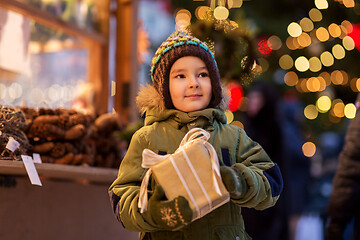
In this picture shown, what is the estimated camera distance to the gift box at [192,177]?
5.96ft

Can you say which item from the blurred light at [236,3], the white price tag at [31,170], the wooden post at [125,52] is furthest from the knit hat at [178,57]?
the blurred light at [236,3]

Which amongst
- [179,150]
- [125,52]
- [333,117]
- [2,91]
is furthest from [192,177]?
[333,117]

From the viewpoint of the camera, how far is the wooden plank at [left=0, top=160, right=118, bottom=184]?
249cm

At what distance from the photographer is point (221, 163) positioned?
1.91 meters

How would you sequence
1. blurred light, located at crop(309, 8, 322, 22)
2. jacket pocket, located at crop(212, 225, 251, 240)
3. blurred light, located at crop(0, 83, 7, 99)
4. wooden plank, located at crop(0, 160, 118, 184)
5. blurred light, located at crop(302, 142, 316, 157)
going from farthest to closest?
blurred light, located at crop(302, 142, 316, 157), blurred light, located at crop(309, 8, 322, 22), blurred light, located at crop(0, 83, 7, 99), wooden plank, located at crop(0, 160, 118, 184), jacket pocket, located at crop(212, 225, 251, 240)

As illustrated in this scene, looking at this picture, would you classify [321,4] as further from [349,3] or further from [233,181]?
[233,181]

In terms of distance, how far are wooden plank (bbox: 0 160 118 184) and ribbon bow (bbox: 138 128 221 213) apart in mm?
887

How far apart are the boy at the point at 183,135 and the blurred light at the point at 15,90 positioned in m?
1.60

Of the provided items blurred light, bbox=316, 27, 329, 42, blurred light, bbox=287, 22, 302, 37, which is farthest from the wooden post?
blurred light, bbox=316, 27, 329, 42

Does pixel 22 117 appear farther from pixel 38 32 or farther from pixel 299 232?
pixel 299 232

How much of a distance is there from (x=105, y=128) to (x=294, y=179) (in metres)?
3.22

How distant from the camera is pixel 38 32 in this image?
391 cm

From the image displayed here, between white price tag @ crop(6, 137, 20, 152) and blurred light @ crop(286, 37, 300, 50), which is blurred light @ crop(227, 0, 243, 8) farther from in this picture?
white price tag @ crop(6, 137, 20, 152)

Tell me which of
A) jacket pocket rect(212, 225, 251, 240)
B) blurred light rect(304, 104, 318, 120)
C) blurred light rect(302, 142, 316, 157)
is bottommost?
blurred light rect(302, 142, 316, 157)
